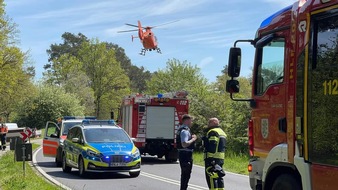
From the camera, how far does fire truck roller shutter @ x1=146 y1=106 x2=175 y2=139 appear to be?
70.5ft

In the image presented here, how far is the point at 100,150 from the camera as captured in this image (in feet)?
48.1

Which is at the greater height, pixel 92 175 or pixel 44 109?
pixel 44 109

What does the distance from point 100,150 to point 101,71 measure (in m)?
67.7

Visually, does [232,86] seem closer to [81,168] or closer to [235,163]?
[81,168]

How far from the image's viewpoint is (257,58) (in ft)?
25.5

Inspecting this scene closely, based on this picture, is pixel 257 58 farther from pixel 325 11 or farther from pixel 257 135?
pixel 325 11

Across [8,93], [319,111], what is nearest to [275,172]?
[319,111]

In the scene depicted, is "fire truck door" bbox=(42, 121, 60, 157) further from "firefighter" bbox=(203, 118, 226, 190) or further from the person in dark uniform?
"firefighter" bbox=(203, 118, 226, 190)

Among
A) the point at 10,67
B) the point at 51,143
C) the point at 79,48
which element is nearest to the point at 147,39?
the point at 10,67

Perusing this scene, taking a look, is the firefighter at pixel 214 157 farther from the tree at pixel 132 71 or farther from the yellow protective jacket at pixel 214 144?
the tree at pixel 132 71

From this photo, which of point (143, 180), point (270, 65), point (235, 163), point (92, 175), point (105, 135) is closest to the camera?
point (270, 65)

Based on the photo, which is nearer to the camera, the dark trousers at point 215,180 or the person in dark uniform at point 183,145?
the dark trousers at point 215,180

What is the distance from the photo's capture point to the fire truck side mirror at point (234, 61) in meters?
7.41

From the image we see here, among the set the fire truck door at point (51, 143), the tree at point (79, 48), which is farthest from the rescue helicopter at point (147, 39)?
the tree at point (79, 48)
